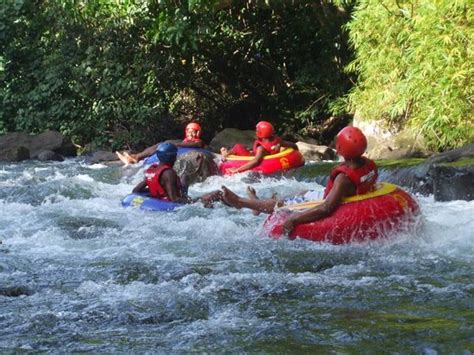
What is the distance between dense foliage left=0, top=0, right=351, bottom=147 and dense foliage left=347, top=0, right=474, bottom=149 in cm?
249

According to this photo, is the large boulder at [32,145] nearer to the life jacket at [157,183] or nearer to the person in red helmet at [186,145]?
the person in red helmet at [186,145]

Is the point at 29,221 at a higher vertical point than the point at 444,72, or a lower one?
lower

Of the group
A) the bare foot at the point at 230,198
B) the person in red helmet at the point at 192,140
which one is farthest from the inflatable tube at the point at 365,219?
the person in red helmet at the point at 192,140

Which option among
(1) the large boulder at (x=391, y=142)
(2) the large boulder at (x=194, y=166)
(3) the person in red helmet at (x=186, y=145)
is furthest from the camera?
(1) the large boulder at (x=391, y=142)

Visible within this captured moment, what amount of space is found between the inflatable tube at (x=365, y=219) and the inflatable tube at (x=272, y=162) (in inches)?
186

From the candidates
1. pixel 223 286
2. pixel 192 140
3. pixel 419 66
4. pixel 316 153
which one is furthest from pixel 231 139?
pixel 223 286

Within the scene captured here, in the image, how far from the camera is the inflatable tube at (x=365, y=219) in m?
5.99

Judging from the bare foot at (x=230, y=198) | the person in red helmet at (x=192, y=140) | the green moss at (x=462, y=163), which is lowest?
the green moss at (x=462, y=163)

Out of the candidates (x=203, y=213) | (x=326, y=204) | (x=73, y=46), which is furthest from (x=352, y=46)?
(x=326, y=204)

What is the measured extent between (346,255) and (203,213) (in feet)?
7.20

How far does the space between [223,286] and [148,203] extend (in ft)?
10.5

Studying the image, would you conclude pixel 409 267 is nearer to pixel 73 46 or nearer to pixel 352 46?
pixel 352 46

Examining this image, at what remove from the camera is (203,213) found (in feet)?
24.9

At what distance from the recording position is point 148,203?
7.85 meters
